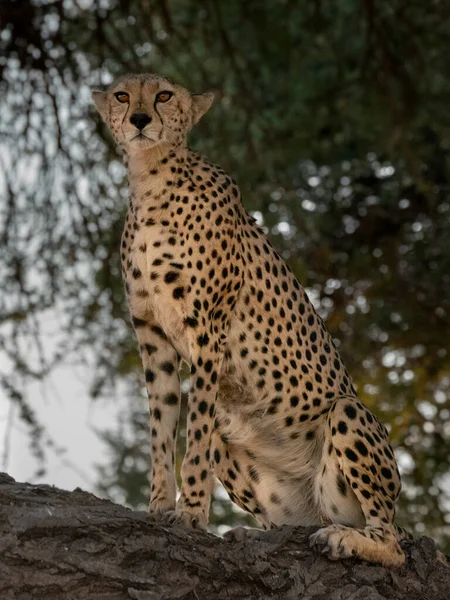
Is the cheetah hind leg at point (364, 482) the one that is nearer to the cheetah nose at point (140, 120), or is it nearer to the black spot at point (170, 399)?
the black spot at point (170, 399)

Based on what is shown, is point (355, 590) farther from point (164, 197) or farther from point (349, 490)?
point (164, 197)

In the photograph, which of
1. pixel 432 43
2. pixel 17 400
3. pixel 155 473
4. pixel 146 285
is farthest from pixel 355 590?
pixel 432 43

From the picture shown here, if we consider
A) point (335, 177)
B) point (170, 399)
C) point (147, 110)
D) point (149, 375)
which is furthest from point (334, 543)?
point (335, 177)

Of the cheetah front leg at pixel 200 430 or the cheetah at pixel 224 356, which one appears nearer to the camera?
the cheetah front leg at pixel 200 430

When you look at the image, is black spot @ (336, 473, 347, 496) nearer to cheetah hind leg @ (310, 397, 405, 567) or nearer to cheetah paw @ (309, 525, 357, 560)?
cheetah hind leg @ (310, 397, 405, 567)

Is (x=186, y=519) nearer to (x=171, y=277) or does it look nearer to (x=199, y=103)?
(x=171, y=277)

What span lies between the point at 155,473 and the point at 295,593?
0.69 meters

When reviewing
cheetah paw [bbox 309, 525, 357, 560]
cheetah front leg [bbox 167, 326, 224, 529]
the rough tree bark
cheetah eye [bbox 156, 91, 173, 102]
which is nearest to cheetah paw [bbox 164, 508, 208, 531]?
cheetah front leg [bbox 167, 326, 224, 529]

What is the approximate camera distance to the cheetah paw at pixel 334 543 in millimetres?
3998

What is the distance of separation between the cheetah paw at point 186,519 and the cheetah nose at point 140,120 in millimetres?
1305

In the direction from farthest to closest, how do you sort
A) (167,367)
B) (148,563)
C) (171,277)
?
(167,367) → (171,277) → (148,563)

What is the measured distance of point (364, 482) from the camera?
13.9 ft

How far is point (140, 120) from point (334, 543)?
5.12 ft

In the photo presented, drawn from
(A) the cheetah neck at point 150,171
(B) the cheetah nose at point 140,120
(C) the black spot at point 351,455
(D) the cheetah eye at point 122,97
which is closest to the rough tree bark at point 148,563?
(C) the black spot at point 351,455
